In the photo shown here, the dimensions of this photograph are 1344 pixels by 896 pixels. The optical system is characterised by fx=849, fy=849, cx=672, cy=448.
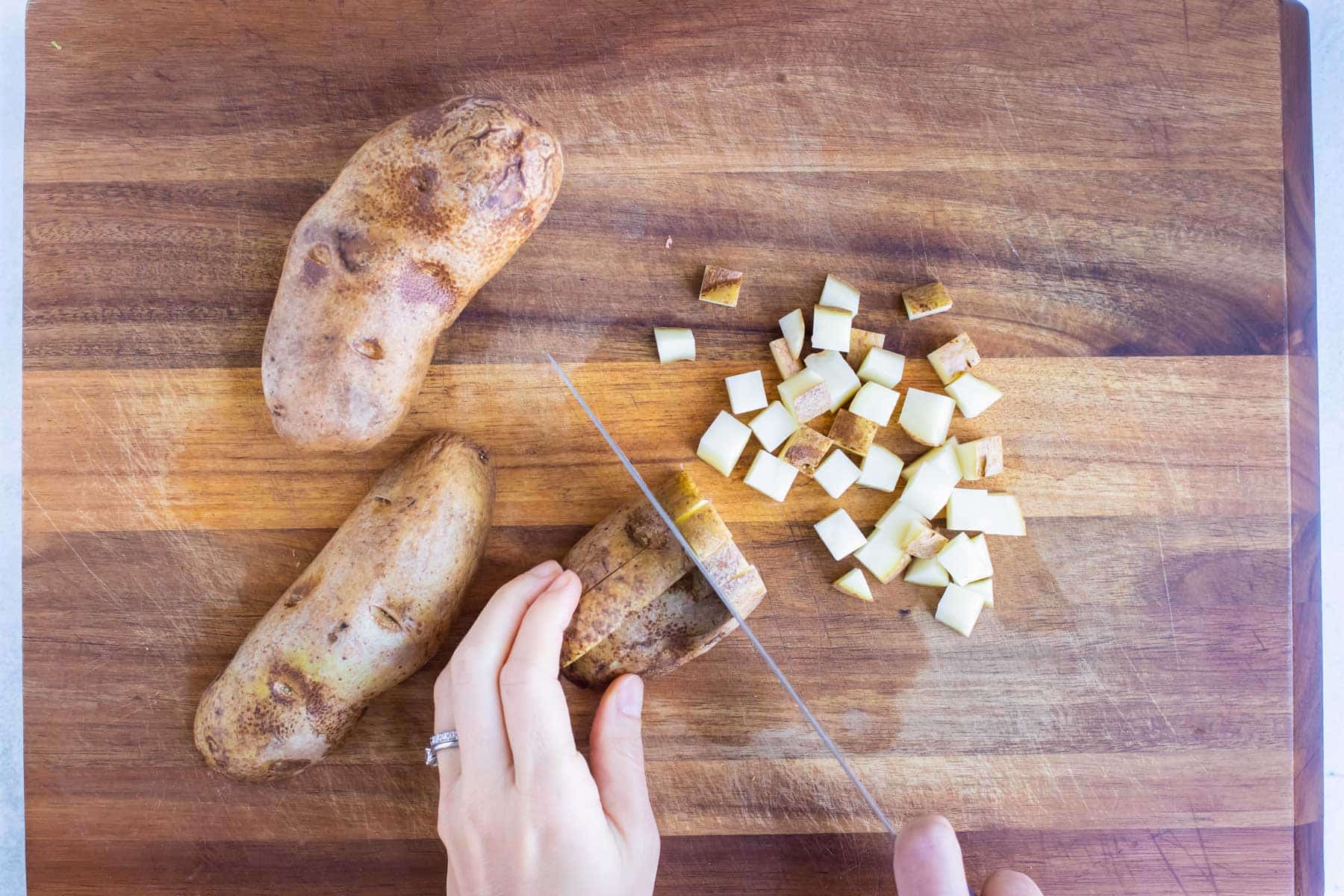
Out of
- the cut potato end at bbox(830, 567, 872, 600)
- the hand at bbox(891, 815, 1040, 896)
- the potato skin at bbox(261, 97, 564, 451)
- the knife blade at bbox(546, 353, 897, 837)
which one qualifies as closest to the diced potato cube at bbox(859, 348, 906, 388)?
the cut potato end at bbox(830, 567, 872, 600)

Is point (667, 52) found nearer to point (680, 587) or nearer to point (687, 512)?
point (687, 512)

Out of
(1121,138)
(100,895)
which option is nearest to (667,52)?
(1121,138)

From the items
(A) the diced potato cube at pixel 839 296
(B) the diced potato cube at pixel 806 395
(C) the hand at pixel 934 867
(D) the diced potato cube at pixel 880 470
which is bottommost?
(C) the hand at pixel 934 867

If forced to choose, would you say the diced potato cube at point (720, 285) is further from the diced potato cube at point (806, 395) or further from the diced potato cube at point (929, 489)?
the diced potato cube at point (929, 489)

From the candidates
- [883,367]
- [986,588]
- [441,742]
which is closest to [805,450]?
[883,367]

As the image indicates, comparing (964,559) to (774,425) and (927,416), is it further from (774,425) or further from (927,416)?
(774,425)

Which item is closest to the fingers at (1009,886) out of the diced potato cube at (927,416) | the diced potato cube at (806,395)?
the diced potato cube at (927,416)
